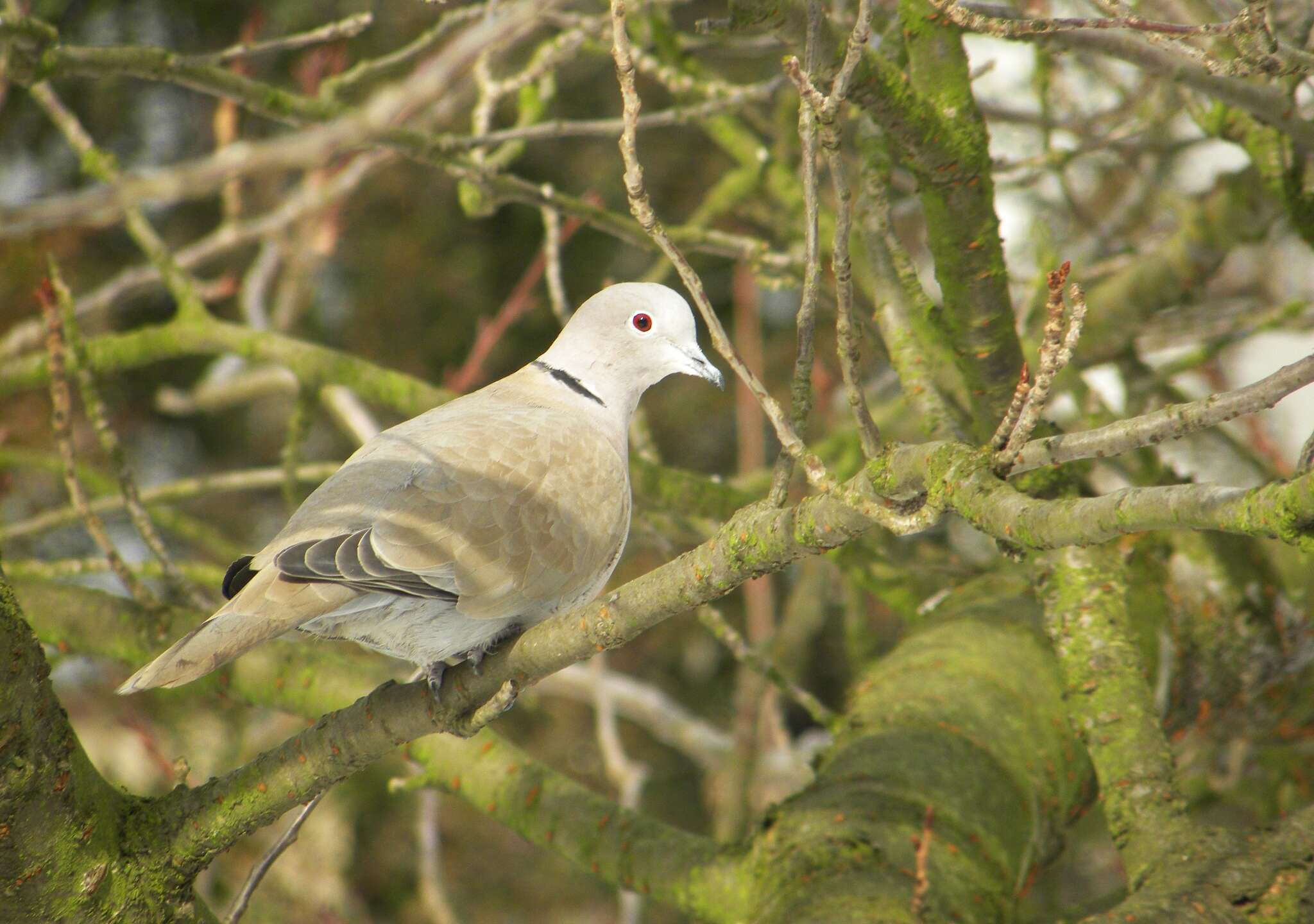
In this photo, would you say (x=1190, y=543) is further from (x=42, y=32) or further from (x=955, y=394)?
(x=42, y=32)

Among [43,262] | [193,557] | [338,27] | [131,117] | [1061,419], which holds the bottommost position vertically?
[193,557]

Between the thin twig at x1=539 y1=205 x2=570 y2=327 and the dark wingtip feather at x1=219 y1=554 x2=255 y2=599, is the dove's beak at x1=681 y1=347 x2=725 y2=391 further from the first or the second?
the dark wingtip feather at x1=219 y1=554 x2=255 y2=599

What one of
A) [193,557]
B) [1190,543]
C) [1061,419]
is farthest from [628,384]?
[193,557]

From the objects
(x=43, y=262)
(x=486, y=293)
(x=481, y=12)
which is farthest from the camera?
(x=486, y=293)

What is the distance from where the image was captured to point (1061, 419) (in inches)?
173

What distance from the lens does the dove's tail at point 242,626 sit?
1.85 m

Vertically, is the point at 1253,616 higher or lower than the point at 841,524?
lower

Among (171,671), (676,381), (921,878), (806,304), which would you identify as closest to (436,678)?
(171,671)

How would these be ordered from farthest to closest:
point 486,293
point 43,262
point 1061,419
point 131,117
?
point 486,293 → point 131,117 → point 43,262 → point 1061,419

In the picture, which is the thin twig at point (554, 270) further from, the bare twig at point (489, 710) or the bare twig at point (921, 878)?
the bare twig at point (921, 878)

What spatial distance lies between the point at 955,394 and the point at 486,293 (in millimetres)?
4028

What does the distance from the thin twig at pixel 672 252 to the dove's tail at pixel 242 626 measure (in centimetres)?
87

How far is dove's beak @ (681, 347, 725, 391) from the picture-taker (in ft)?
8.75

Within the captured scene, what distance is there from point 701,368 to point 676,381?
3957 millimetres
